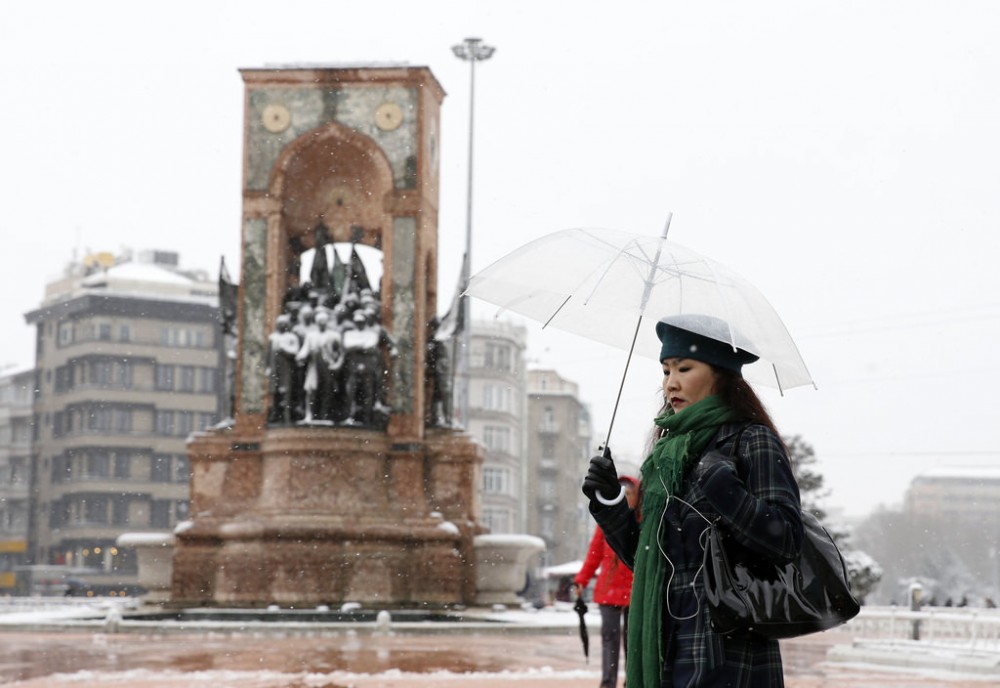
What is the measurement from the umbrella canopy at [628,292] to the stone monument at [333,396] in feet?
70.1

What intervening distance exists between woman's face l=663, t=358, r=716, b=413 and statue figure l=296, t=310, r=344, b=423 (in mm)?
23155

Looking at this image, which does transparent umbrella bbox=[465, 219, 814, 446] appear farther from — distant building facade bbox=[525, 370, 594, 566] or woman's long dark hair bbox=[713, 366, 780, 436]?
distant building facade bbox=[525, 370, 594, 566]

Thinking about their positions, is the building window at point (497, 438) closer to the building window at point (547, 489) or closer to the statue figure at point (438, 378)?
the building window at point (547, 489)

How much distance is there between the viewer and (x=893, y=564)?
128 m

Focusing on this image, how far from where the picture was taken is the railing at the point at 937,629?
18172mm

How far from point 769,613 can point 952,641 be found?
16.4 m

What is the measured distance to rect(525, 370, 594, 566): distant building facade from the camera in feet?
332

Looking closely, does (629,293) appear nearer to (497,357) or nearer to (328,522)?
(328,522)

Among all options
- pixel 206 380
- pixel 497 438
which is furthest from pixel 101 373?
pixel 497 438

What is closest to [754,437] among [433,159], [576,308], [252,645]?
[576,308]

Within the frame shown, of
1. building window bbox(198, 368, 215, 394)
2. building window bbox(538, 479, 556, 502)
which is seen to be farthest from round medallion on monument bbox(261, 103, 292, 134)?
building window bbox(538, 479, 556, 502)

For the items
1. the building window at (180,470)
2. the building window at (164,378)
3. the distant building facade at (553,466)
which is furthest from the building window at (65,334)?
the distant building facade at (553,466)

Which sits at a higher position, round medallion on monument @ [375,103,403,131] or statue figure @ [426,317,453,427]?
round medallion on monument @ [375,103,403,131]

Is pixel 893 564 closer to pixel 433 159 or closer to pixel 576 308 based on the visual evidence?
pixel 433 159
